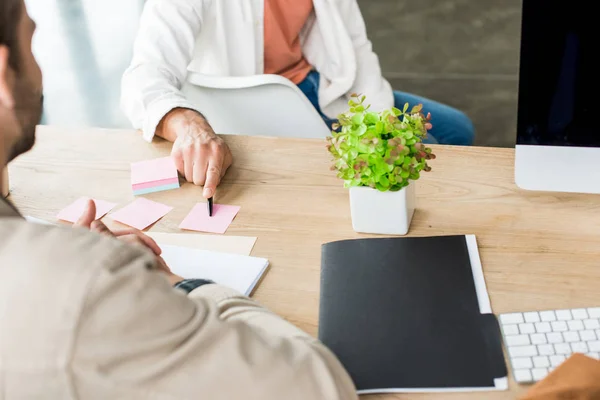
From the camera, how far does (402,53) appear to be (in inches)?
154

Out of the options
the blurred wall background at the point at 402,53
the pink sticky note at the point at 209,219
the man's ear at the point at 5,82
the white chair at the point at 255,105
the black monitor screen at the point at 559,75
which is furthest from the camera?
the blurred wall background at the point at 402,53

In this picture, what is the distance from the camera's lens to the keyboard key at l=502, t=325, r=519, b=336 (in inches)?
37.6

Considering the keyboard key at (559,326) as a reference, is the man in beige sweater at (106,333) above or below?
above

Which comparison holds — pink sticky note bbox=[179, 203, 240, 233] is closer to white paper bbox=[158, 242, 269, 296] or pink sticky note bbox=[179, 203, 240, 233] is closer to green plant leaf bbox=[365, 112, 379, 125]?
white paper bbox=[158, 242, 269, 296]

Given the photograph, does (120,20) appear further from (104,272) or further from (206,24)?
(104,272)

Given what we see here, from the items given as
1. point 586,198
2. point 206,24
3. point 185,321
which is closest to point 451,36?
point 206,24

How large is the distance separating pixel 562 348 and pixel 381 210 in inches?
14.7

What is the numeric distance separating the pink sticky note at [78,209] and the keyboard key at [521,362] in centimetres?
80

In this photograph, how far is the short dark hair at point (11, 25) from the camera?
82 cm

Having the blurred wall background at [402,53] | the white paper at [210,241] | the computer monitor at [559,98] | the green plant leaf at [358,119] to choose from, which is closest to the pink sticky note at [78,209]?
the white paper at [210,241]

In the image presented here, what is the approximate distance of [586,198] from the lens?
124 centimetres

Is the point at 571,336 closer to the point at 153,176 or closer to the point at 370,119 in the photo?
the point at 370,119

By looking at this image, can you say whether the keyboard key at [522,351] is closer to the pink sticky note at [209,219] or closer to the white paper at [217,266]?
the white paper at [217,266]

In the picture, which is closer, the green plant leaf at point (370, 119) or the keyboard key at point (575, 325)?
the keyboard key at point (575, 325)
